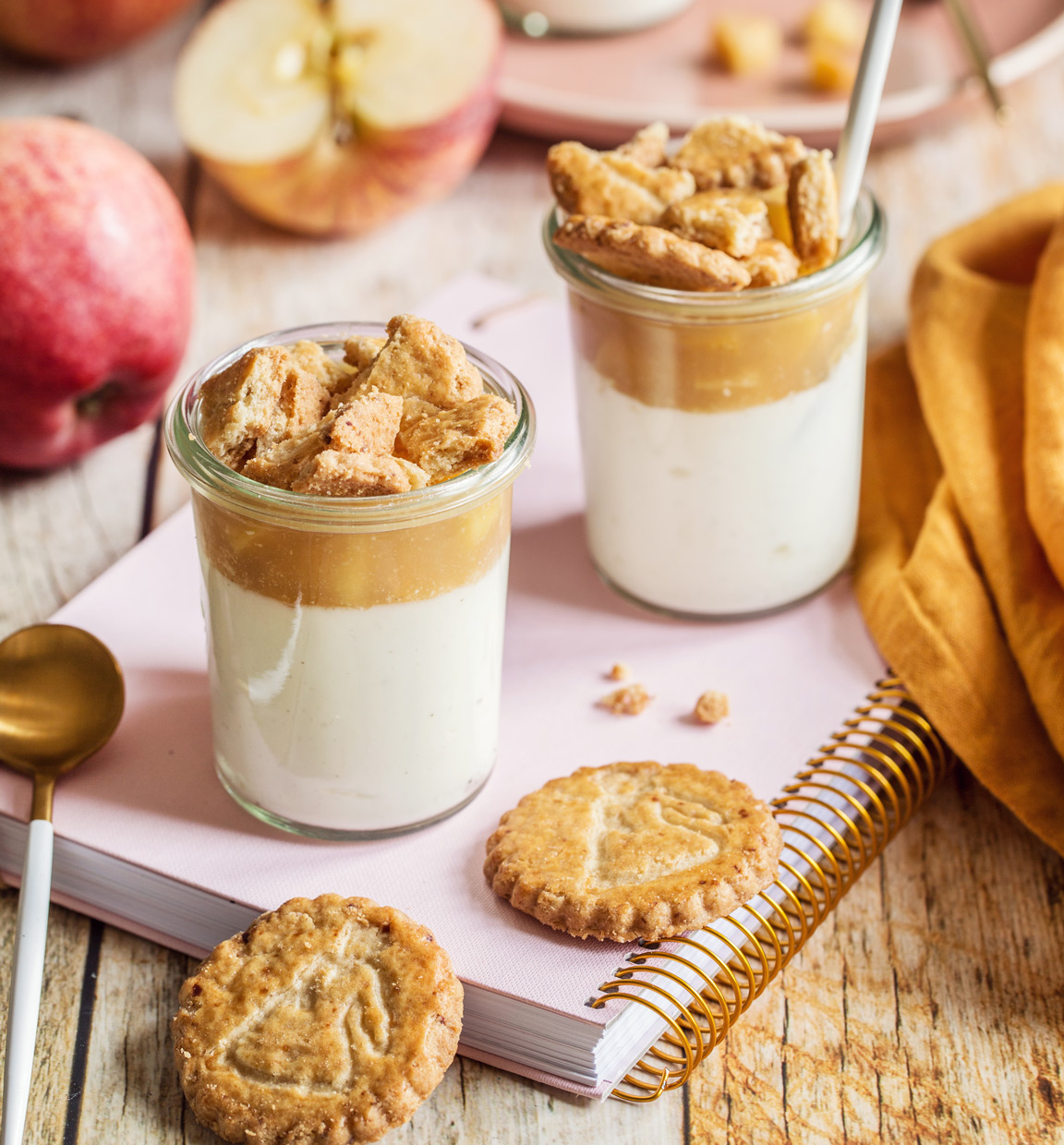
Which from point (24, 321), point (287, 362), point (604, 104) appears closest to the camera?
point (287, 362)

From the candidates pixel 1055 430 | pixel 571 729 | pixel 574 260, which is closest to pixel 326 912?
pixel 571 729

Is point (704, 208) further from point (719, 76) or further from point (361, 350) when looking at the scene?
point (719, 76)

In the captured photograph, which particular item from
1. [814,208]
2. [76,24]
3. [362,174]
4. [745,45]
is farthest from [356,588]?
[76,24]

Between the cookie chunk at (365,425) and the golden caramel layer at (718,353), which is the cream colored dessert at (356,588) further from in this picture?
the golden caramel layer at (718,353)

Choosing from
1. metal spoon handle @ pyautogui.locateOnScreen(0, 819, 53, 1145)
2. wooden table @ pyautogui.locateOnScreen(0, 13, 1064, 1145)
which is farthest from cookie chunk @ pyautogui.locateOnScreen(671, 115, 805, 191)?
metal spoon handle @ pyautogui.locateOnScreen(0, 819, 53, 1145)

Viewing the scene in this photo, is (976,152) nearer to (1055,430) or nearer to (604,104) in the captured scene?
(604,104)
